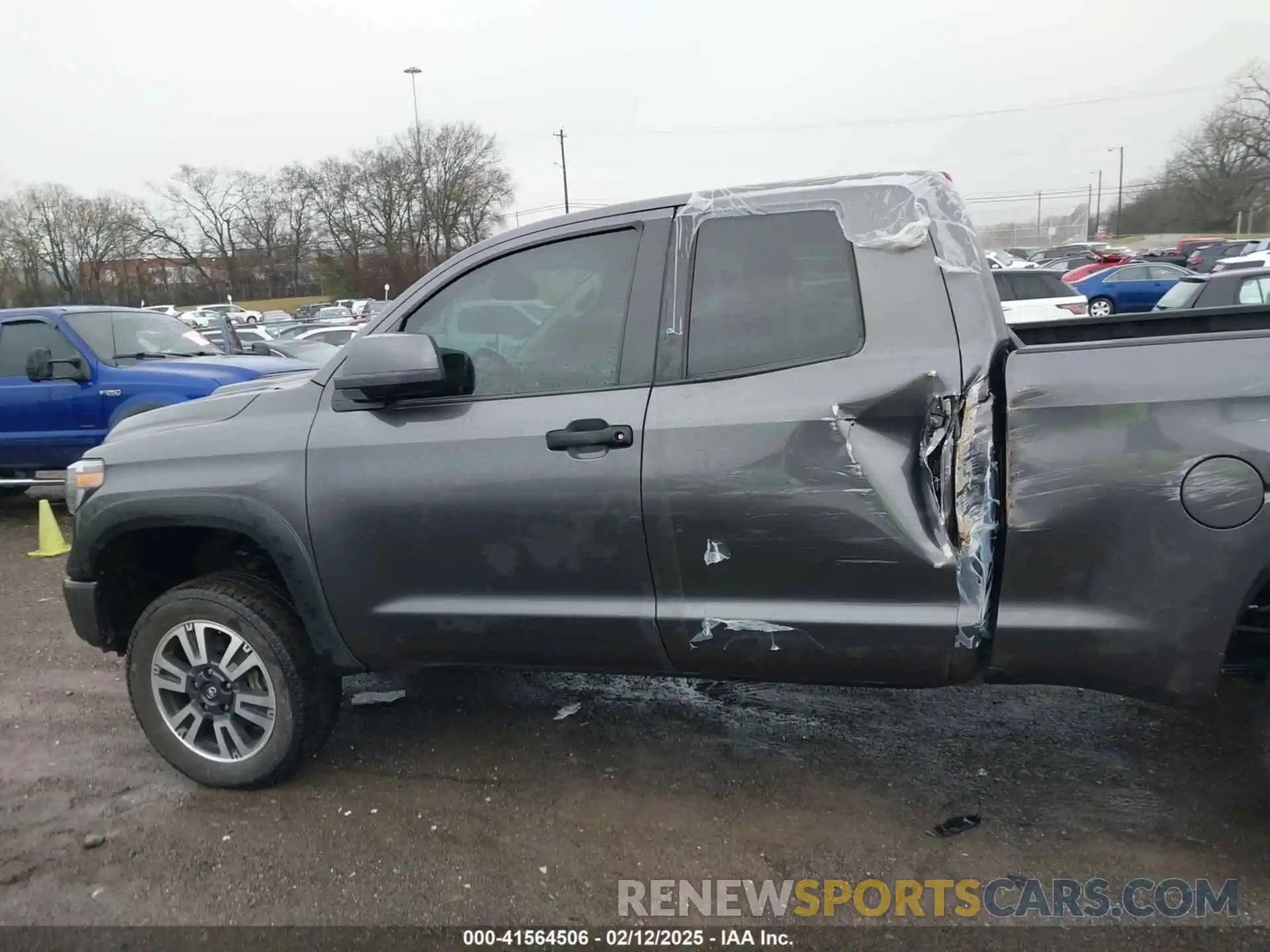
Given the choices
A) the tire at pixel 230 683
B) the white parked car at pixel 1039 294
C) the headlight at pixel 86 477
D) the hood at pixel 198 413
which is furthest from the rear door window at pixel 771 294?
the white parked car at pixel 1039 294

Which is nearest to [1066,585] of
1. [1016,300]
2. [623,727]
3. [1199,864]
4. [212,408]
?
[1199,864]

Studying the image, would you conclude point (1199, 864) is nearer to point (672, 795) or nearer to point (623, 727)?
point (672, 795)

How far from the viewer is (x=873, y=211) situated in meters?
2.61

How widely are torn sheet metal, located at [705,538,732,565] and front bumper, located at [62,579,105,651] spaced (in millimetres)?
2352

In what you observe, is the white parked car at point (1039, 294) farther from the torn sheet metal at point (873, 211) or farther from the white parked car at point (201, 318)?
the white parked car at point (201, 318)

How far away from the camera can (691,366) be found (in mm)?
2707

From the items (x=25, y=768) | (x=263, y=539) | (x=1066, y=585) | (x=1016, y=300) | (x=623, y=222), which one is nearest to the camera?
(x=1066, y=585)

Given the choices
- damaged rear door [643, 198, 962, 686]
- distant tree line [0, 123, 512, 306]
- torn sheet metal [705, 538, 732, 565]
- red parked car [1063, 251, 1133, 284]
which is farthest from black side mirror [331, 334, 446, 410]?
distant tree line [0, 123, 512, 306]

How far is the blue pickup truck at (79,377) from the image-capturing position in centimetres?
731

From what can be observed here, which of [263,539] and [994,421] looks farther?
[263,539]

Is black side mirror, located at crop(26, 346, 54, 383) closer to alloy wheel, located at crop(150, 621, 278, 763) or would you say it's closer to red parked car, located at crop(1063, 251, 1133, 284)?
alloy wheel, located at crop(150, 621, 278, 763)

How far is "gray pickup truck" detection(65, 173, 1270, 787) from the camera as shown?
92.9 inches

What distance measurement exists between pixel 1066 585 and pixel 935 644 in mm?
385

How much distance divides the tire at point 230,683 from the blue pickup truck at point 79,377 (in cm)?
436
